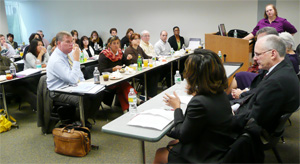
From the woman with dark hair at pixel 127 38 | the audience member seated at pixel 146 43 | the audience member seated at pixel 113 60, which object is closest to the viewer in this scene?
the audience member seated at pixel 113 60

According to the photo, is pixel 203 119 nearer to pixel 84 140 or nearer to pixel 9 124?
pixel 84 140

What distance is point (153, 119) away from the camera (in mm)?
1836

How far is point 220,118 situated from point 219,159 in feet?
0.79

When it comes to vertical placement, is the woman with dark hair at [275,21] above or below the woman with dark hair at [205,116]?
above

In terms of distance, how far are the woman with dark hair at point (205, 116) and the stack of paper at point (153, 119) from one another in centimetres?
21

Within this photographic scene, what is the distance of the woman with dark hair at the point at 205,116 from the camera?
1459 mm

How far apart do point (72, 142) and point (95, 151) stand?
1.04 feet

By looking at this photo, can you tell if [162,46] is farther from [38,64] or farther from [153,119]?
[153,119]

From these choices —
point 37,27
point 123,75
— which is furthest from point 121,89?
point 37,27

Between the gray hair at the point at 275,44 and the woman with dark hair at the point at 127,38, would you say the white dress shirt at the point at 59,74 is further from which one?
the woman with dark hair at the point at 127,38

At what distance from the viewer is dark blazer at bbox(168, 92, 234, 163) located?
145 cm

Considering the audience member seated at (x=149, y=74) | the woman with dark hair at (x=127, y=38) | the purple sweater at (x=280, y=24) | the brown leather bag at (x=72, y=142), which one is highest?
the purple sweater at (x=280, y=24)

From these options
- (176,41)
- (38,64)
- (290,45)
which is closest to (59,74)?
(38,64)

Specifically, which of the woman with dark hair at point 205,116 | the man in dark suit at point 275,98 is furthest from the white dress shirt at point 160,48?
the woman with dark hair at point 205,116
